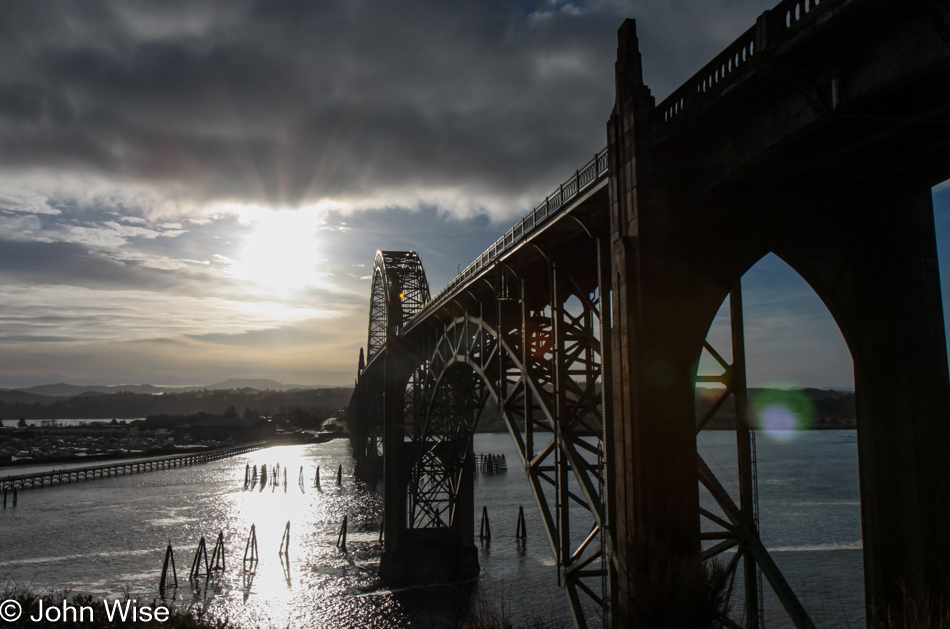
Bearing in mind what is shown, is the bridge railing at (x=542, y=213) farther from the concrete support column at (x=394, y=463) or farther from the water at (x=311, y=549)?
the concrete support column at (x=394, y=463)

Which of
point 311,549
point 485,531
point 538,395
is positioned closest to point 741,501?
point 538,395

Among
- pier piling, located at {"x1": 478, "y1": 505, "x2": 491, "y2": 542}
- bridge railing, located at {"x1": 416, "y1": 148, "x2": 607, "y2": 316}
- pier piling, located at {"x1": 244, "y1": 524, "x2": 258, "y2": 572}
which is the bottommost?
pier piling, located at {"x1": 244, "y1": 524, "x2": 258, "y2": 572}

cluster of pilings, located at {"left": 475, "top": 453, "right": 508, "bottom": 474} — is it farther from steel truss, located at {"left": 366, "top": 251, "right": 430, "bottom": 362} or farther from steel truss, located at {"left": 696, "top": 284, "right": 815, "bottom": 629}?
steel truss, located at {"left": 696, "top": 284, "right": 815, "bottom": 629}

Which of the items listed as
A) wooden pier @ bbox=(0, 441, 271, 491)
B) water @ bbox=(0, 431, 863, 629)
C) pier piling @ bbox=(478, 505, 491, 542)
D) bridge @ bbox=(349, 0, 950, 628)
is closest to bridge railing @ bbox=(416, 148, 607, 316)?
bridge @ bbox=(349, 0, 950, 628)

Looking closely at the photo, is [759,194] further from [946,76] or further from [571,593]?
[571,593]

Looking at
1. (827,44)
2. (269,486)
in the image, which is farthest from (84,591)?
(269,486)

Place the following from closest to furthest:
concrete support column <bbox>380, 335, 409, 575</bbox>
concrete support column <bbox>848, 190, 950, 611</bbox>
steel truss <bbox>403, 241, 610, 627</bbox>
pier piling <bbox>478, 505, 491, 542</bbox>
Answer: concrete support column <bbox>848, 190, 950, 611</bbox> → steel truss <bbox>403, 241, 610, 627</bbox> → concrete support column <bbox>380, 335, 409, 575</bbox> → pier piling <bbox>478, 505, 491, 542</bbox>
